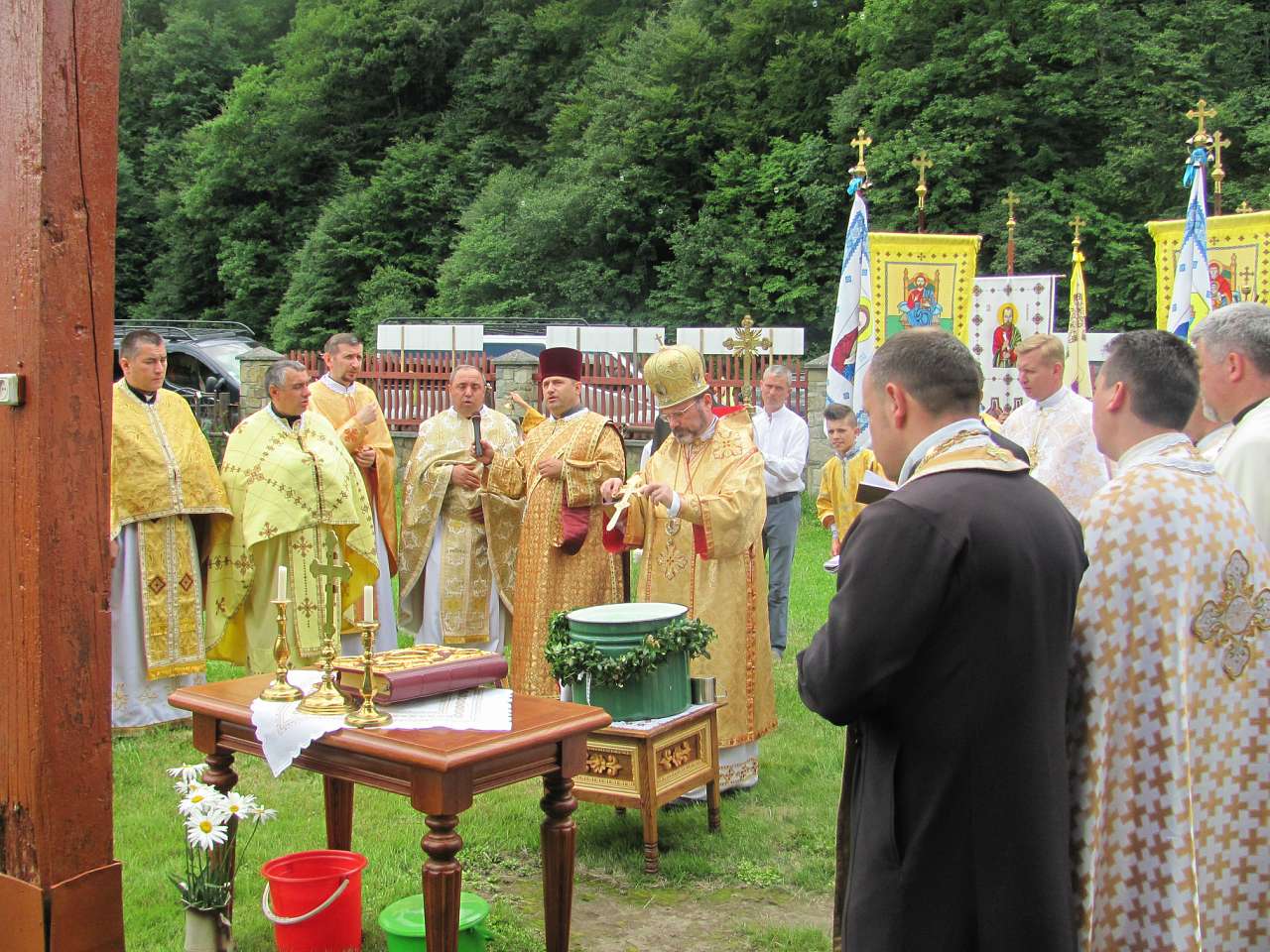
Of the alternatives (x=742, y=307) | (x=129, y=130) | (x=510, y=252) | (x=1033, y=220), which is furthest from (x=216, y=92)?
(x=1033, y=220)

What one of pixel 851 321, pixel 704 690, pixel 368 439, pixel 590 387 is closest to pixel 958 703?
pixel 704 690

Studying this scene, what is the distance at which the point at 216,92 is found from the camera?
40.2 m

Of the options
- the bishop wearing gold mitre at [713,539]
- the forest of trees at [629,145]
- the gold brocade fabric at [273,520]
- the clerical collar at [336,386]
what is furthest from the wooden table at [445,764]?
the forest of trees at [629,145]

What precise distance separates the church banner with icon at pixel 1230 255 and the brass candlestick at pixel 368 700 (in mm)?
9547

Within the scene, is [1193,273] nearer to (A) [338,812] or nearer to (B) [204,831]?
(A) [338,812]

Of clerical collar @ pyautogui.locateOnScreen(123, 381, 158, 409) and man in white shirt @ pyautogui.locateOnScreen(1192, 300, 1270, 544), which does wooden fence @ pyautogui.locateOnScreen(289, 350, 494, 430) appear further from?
man in white shirt @ pyautogui.locateOnScreen(1192, 300, 1270, 544)

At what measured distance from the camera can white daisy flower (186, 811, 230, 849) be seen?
3.33 m

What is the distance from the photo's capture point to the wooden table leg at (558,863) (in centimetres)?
365

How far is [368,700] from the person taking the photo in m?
3.36

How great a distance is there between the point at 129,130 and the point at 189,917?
140 feet

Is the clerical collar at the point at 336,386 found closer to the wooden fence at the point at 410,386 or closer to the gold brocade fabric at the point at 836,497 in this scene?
the gold brocade fabric at the point at 836,497

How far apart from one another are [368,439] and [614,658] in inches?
150

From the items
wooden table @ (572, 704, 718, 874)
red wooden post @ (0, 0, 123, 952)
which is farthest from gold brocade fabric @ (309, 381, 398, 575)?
red wooden post @ (0, 0, 123, 952)

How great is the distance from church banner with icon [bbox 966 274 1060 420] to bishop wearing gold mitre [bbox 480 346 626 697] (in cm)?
734
